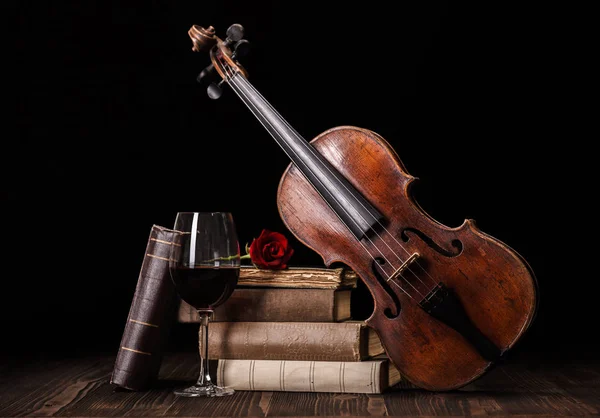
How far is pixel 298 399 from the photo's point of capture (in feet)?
5.91

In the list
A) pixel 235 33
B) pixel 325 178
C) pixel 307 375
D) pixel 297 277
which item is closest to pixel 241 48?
pixel 235 33

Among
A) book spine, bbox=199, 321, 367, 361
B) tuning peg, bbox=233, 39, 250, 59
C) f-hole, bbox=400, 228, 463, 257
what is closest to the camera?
f-hole, bbox=400, 228, 463, 257

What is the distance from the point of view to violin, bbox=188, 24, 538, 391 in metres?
1.74

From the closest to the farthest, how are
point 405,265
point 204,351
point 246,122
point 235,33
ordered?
1. point 405,265
2. point 204,351
3. point 235,33
4. point 246,122

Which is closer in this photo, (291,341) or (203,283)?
(203,283)

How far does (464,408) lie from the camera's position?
1.68 meters

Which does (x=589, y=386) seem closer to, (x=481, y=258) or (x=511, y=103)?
(x=481, y=258)

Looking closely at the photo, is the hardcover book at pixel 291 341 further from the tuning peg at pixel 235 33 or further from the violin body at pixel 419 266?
the tuning peg at pixel 235 33

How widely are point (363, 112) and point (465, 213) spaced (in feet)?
1.60

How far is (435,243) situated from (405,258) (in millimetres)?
67

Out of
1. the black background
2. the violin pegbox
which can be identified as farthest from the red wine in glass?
the black background

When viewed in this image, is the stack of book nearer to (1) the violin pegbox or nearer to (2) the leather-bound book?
(2) the leather-bound book

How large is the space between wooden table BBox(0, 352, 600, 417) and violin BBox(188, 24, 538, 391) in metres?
0.09

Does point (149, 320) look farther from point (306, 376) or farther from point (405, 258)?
point (405, 258)
